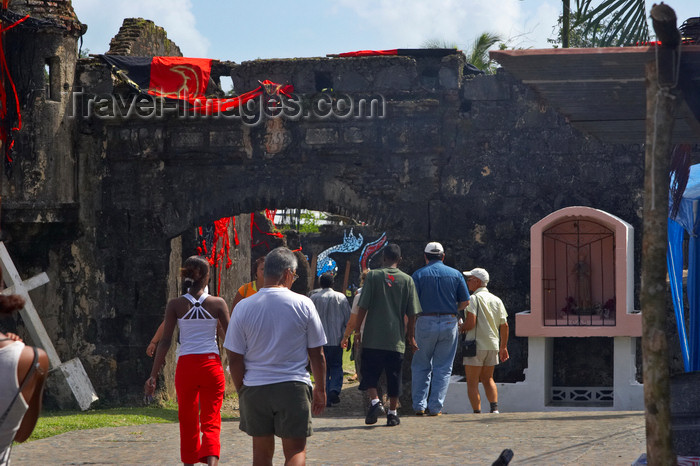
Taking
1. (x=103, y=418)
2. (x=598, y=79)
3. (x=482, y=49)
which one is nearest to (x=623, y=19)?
(x=598, y=79)

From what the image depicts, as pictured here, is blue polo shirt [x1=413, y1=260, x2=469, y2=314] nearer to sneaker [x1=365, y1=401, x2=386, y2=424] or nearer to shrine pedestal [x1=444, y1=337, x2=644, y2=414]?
sneaker [x1=365, y1=401, x2=386, y2=424]

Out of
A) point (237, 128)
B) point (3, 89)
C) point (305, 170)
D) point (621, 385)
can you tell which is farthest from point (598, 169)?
point (3, 89)

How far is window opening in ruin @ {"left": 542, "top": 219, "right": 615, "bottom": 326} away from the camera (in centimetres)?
1196

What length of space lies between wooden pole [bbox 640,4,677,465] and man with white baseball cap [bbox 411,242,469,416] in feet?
15.9

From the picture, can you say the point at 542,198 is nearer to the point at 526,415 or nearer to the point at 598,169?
the point at 598,169

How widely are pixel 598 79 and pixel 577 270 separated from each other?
6753 mm

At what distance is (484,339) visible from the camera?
1025 centimetres

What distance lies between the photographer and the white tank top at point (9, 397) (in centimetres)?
382

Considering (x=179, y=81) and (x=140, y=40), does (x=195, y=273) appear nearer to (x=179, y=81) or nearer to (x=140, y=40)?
(x=179, y=81)

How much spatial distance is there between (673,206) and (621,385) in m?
3.56

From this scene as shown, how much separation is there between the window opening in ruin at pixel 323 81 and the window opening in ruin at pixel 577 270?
10.1 feet

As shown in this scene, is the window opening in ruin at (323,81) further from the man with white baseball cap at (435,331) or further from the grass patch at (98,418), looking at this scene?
the grass patch at (98,418)

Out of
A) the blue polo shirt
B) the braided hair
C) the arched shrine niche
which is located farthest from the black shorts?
the arched shrine niche

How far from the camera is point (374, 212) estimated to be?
40.2ft
